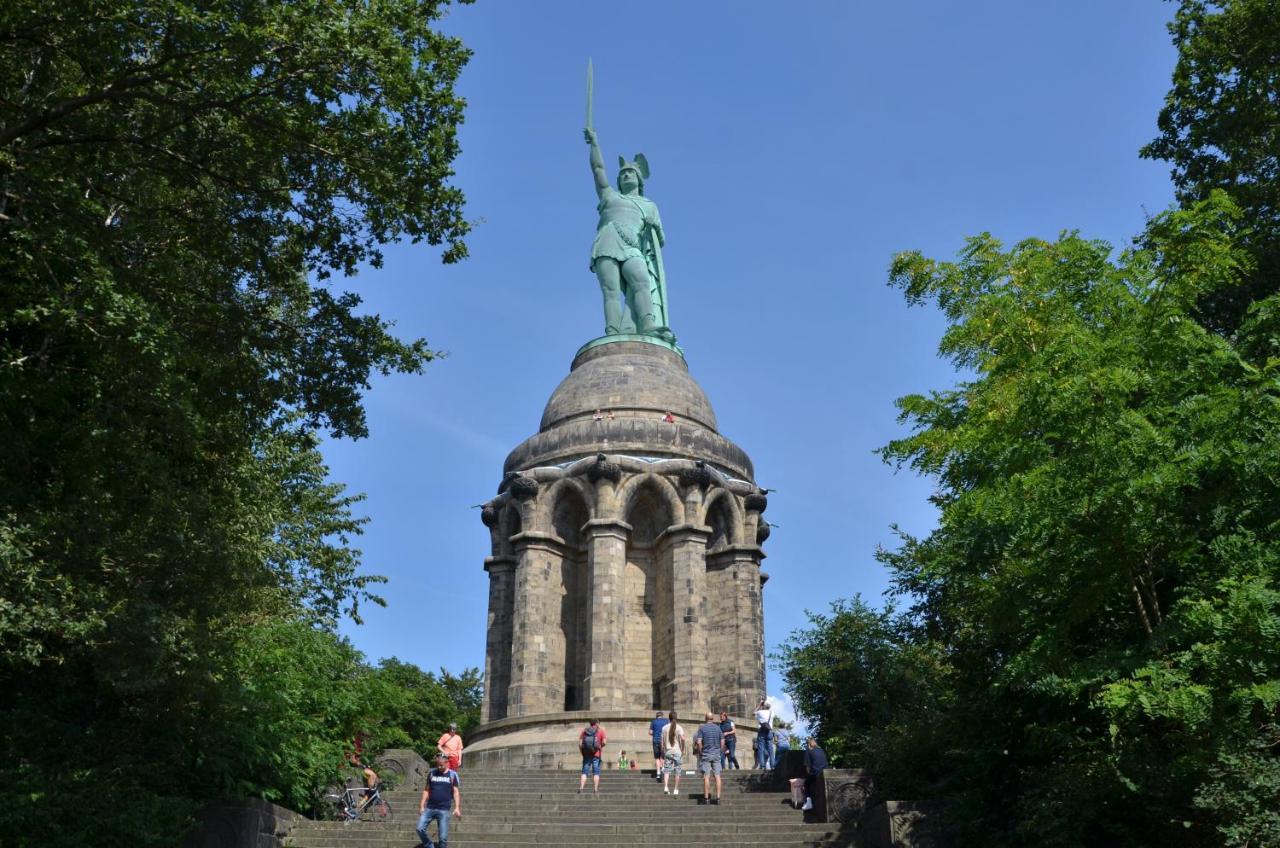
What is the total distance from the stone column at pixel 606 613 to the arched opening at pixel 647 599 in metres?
0.71

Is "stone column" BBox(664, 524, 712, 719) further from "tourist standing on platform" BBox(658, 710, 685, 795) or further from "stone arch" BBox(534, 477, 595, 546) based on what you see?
"tourist standing on platform" BBox(658, 710, 685, 795)

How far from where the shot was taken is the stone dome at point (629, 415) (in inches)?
1178

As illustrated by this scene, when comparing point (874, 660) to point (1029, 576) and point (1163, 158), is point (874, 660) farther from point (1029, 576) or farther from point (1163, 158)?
point (1029, 576)

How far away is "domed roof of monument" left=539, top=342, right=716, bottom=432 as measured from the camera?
102 feet

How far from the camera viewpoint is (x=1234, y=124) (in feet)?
55.3

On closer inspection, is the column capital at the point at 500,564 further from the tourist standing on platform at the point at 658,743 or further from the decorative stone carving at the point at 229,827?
the decorative stone carving at the point at 229,827

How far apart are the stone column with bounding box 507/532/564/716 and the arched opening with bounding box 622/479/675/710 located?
1819 mm

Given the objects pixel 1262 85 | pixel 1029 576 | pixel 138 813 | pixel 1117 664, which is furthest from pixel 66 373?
pixel 1262 85

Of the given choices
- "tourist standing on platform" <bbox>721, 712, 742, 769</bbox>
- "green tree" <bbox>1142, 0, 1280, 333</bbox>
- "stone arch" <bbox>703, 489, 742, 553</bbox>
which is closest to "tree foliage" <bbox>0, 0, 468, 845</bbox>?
"tourist standing on platform" <bbox>721, 712, 742, 769</bbox>

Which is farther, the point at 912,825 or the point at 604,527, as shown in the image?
the point at 604,527

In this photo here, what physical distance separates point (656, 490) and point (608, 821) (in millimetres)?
14417

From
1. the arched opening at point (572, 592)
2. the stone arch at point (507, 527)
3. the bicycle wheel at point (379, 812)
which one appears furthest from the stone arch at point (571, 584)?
the bicycle wheel at point (379, 812)

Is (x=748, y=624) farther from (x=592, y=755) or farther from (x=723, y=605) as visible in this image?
(x=592, y=755)

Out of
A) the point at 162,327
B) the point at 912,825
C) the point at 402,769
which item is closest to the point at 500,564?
the point at 402,769
